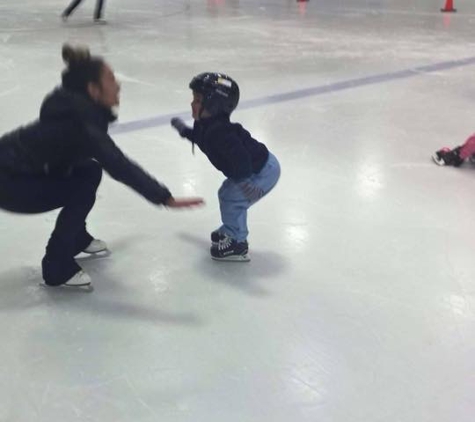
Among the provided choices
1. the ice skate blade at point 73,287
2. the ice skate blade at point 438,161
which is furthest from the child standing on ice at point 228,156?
the ice skate blade at point 438,161

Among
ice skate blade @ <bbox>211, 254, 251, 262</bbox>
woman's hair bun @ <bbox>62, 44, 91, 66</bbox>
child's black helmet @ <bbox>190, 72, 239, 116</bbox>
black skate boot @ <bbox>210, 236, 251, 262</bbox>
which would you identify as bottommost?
ice skate blade @ <bbox>211, 254, 251, 262</bbox>

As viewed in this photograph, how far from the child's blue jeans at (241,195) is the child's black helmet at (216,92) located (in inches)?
10.5

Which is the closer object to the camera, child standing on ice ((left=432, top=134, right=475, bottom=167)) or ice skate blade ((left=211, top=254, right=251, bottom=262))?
ice skate blade ((left=211, top=254, right=251, bottom=262))

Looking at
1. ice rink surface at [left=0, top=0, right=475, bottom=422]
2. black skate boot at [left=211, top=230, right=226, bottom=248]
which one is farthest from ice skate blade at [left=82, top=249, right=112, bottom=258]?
black skate boot at [left=211, top=230, right=226, bottom=248]

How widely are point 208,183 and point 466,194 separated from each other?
1156mm

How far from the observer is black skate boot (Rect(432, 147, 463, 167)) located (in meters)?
3.13

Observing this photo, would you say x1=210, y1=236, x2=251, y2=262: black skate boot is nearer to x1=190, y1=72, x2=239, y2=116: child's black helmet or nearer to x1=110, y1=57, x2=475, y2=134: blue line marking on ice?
x1=190, y1=72, x2=239, y2=116: child's black helmet

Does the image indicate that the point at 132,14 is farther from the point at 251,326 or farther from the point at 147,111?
the point at 251,326

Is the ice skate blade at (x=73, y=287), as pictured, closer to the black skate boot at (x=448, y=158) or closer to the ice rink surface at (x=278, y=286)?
the ice rink surface at (x=278, y=286)

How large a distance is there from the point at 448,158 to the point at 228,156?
1545 millimetres

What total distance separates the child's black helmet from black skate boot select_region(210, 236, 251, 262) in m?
0.46

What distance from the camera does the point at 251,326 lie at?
1851 mm

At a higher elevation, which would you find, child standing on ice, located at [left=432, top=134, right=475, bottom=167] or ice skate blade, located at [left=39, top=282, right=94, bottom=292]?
child standing on ice, located at [left=432, top=134, right=475, bottom=167]

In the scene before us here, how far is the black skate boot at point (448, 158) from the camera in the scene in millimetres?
3131
